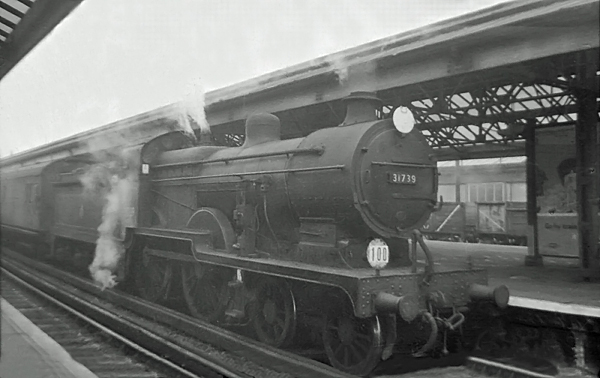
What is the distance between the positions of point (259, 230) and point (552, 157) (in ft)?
25.0

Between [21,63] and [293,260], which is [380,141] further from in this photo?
[21,63]

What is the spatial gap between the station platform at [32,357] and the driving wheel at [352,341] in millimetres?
2387

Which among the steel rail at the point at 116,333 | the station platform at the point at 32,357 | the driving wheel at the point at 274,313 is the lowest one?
the steel rail at the point at 116,333

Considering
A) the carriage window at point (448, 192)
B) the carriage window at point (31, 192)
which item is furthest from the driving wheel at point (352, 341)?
the carriage window at point (448, 192)

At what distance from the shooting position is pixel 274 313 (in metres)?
6.28

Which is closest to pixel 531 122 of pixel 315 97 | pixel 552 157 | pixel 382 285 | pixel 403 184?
pixel 552 157

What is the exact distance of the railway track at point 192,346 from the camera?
5.43m

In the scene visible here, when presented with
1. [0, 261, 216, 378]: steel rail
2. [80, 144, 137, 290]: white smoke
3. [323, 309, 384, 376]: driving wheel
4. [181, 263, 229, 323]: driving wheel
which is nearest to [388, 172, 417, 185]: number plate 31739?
[323, 309, 384, 376]: driving wheel

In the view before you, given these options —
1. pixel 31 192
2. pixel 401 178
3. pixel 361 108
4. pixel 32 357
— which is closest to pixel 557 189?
pixel 401 178

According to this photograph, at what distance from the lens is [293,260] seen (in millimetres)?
6203

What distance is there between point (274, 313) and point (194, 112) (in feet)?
16.8

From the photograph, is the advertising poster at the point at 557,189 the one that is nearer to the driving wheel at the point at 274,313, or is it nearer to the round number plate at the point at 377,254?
the round number plate at the point at 377,254

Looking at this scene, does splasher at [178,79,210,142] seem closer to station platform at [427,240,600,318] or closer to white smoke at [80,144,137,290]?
white smoke at [80,144,137,290]

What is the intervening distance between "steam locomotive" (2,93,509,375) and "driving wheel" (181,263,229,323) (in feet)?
0.06
